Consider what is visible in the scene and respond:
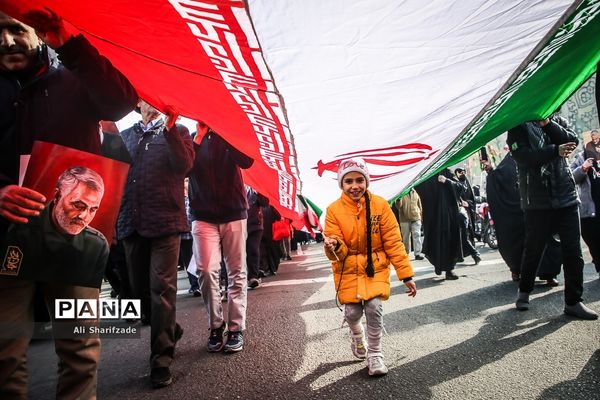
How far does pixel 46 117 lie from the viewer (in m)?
1.57

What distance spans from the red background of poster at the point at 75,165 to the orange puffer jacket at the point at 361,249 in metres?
1.57

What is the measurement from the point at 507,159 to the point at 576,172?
0.92 meters

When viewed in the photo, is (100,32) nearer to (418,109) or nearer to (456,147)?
(418,109)

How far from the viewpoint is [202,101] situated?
6.56 ft

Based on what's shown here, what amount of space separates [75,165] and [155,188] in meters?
1.34

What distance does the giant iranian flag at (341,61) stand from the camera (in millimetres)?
1323

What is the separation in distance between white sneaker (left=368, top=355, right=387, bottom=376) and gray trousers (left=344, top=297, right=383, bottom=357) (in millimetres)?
28

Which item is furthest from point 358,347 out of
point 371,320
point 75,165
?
point 75,165

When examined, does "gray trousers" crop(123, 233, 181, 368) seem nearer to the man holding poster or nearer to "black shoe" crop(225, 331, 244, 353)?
"black shoe" crop(225, 331, 244, 353)

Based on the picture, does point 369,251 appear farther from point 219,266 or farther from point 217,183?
point 217,183

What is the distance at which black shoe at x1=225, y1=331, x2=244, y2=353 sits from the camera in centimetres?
312

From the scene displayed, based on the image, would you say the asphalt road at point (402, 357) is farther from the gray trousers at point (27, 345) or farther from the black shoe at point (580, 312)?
the gray trousers at point (27, 345)

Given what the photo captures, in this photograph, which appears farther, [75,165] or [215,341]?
[215,341]

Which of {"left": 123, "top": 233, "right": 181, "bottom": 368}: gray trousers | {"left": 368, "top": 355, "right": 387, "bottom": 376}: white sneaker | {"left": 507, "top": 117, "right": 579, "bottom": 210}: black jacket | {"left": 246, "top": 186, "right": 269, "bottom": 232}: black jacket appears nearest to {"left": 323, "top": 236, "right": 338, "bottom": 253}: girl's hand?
{"left": 368, "top": 355, "right": 387, "bottom": 376}: white sneaker
